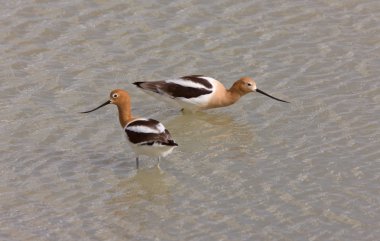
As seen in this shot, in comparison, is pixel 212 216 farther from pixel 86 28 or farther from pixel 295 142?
pixel 86 28

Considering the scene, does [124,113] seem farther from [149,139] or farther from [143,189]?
[143,189]

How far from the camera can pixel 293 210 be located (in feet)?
40.3

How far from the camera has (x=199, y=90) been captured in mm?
15734

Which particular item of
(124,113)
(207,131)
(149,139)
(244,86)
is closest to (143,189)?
(149,139)

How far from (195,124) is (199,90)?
486mm

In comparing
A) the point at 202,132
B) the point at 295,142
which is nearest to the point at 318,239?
the point at 295,142

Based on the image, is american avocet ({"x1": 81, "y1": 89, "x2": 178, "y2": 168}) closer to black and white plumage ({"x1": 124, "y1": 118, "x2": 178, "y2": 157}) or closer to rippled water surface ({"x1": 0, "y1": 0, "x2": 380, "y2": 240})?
black and white plumage ({"x1": 124, "y1": 118, "x2": 178, "y2": 157})

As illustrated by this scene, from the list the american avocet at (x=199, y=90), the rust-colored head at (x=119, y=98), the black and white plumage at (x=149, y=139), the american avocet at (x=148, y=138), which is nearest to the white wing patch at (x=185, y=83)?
the american avocet at (x=199, y=90)

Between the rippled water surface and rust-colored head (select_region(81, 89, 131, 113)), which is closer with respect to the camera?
the rippled water surface

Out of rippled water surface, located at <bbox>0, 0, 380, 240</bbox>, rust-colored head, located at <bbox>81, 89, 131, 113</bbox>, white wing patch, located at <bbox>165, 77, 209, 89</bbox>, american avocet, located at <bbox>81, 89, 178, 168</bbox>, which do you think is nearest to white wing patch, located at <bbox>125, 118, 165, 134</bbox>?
american avocet, located at <bbox>81, 89, 178, 168</bbox>

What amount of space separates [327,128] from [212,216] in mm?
3126

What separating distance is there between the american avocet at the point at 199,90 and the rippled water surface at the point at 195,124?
0.28 meters

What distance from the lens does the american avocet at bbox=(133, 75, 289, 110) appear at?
15.6 metres

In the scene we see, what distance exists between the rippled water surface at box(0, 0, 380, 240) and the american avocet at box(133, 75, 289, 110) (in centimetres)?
28
